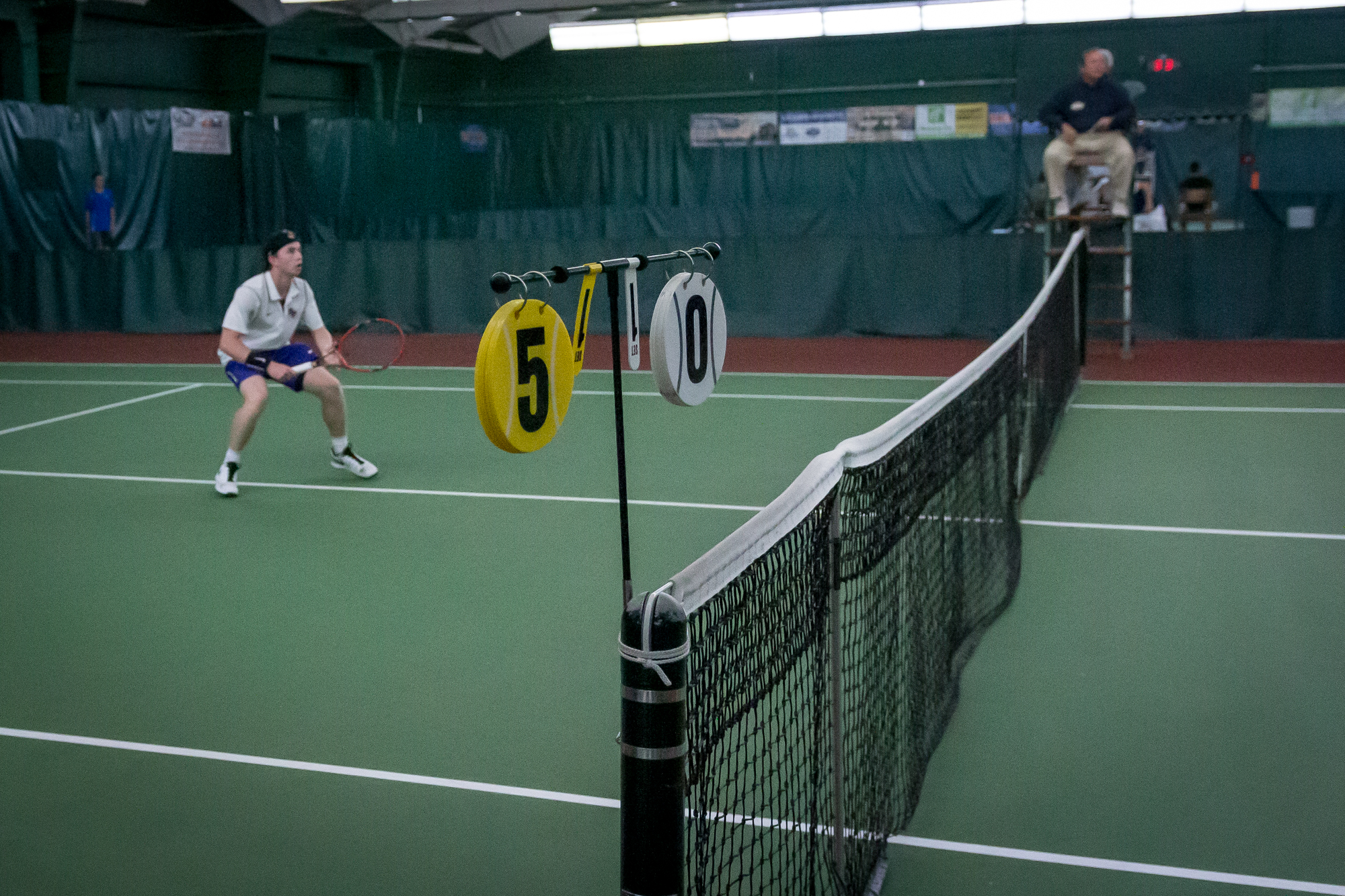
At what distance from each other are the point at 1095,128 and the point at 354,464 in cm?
768

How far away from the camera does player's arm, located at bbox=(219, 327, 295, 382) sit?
23.4 ft

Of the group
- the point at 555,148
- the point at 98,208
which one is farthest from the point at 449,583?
the point at 555,148

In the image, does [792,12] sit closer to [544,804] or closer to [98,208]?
[98,208]

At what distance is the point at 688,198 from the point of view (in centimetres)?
2309

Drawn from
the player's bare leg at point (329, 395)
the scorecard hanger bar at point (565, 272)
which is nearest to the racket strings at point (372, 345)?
the player's bare leg at point (329, 395)

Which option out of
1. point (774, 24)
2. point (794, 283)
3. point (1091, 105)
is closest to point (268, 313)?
point (794, 283)

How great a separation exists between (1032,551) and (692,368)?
9.23 feet

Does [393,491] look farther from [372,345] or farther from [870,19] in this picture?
[870,19]

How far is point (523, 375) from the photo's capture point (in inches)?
123

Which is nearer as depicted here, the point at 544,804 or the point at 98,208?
the point at 544,804

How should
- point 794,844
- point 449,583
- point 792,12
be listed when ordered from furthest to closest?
point 792,12 < point 449,583 < point 794,844

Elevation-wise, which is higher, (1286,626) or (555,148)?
(555,148)

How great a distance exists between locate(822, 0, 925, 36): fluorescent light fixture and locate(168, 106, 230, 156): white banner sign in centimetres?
965

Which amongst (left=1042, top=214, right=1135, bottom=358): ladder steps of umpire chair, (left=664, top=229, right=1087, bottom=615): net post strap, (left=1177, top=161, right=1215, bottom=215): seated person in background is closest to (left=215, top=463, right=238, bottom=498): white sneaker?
(left=664, top=229, right=1087, bottom=615): net post strap
